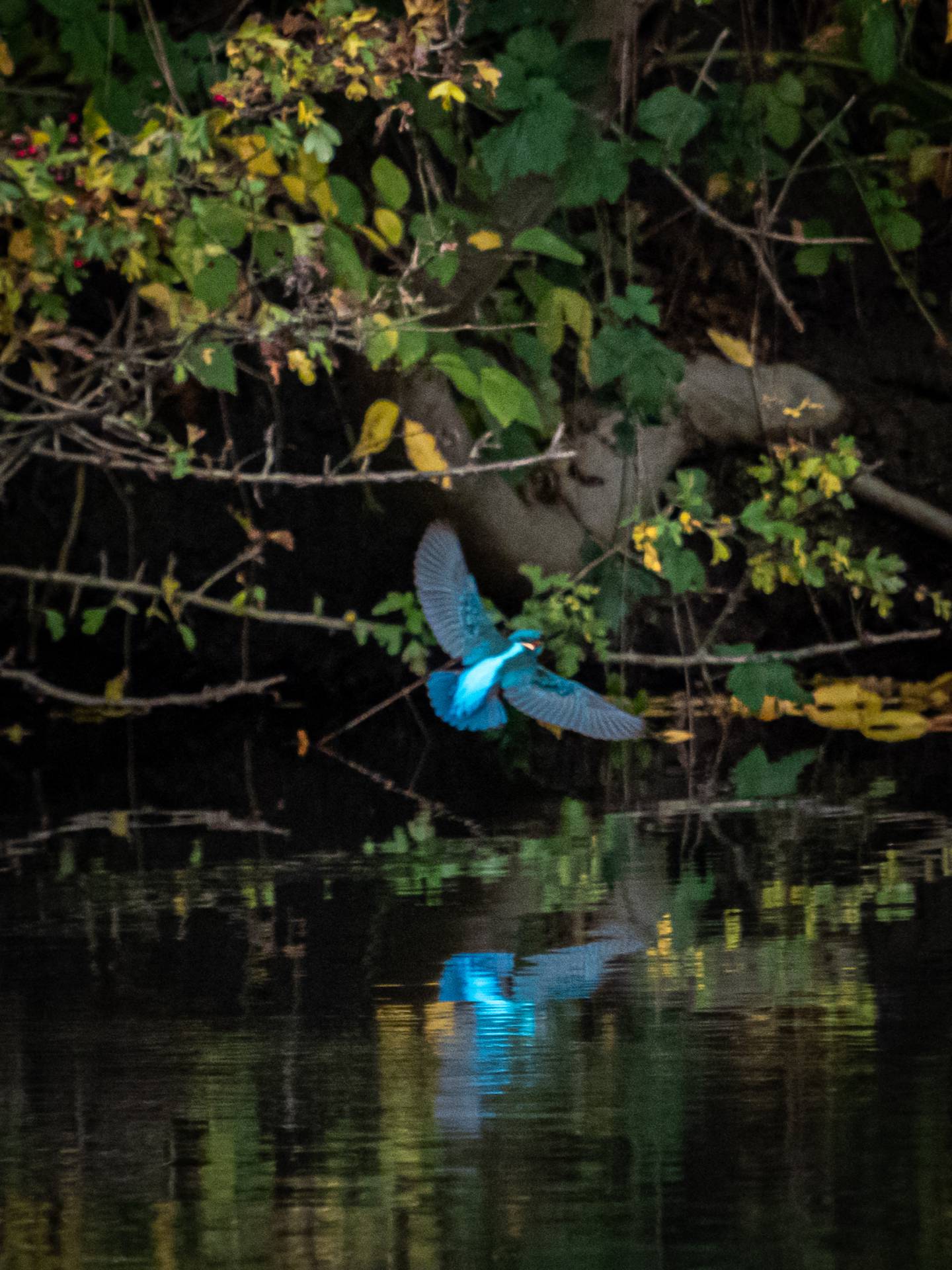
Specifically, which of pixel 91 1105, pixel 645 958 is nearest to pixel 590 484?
pixel 645 958

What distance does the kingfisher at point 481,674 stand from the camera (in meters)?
5.34

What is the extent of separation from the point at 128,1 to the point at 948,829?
3.28 metres

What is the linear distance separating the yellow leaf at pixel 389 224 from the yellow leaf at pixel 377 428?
1.38ft

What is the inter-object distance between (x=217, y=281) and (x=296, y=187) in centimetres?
32

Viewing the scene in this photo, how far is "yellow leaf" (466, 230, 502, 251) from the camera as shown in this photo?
6469mm

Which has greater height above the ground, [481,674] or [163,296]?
[163,296]

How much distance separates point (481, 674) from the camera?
17.6 ft

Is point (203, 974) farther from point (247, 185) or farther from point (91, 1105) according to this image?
point (247, 185)


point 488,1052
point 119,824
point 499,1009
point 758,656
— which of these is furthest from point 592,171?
point 488,1052

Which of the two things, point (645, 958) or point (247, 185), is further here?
point (247, 185)

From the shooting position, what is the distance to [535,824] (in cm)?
493

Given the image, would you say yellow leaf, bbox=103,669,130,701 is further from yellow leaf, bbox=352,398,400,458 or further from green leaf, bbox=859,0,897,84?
green leaf, bbox=859,0,897,84

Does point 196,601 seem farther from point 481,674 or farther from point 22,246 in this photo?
point 481,674

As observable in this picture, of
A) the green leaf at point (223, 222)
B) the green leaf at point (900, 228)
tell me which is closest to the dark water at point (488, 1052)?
the green leaf at point (223, 222)
